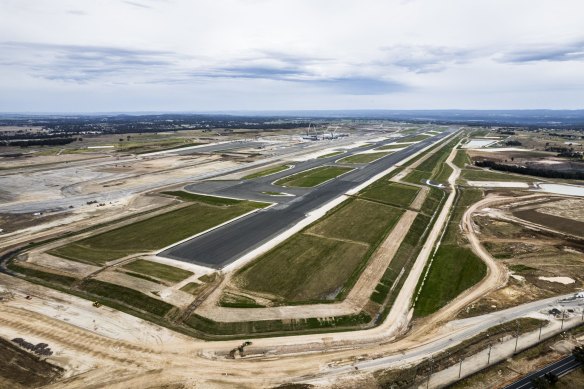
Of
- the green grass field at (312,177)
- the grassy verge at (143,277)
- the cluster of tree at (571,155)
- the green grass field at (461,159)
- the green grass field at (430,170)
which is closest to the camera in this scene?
the grassy verge at (143,277)

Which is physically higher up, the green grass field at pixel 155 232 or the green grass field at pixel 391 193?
the green grass field at pixel 391 193

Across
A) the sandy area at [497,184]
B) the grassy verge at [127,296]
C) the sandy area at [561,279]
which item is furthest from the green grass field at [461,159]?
the grassy verge at [127,296]

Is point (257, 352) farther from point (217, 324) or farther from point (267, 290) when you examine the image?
point (267, 290)

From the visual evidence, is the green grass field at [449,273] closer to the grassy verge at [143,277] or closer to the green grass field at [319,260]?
the green grass field at [319,260]

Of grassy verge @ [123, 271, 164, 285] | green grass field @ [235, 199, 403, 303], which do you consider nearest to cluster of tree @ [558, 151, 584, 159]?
green grass field @ [235, 199, 403, 303]

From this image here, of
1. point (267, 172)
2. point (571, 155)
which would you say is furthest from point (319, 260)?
point (571, 155)

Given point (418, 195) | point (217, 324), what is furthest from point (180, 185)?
point (217, 324)

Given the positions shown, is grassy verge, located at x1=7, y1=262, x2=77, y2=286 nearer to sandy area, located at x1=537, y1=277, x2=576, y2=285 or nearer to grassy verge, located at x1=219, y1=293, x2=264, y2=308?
grassy verge, located at x1=219, y1=293, x2=264, y2=308
